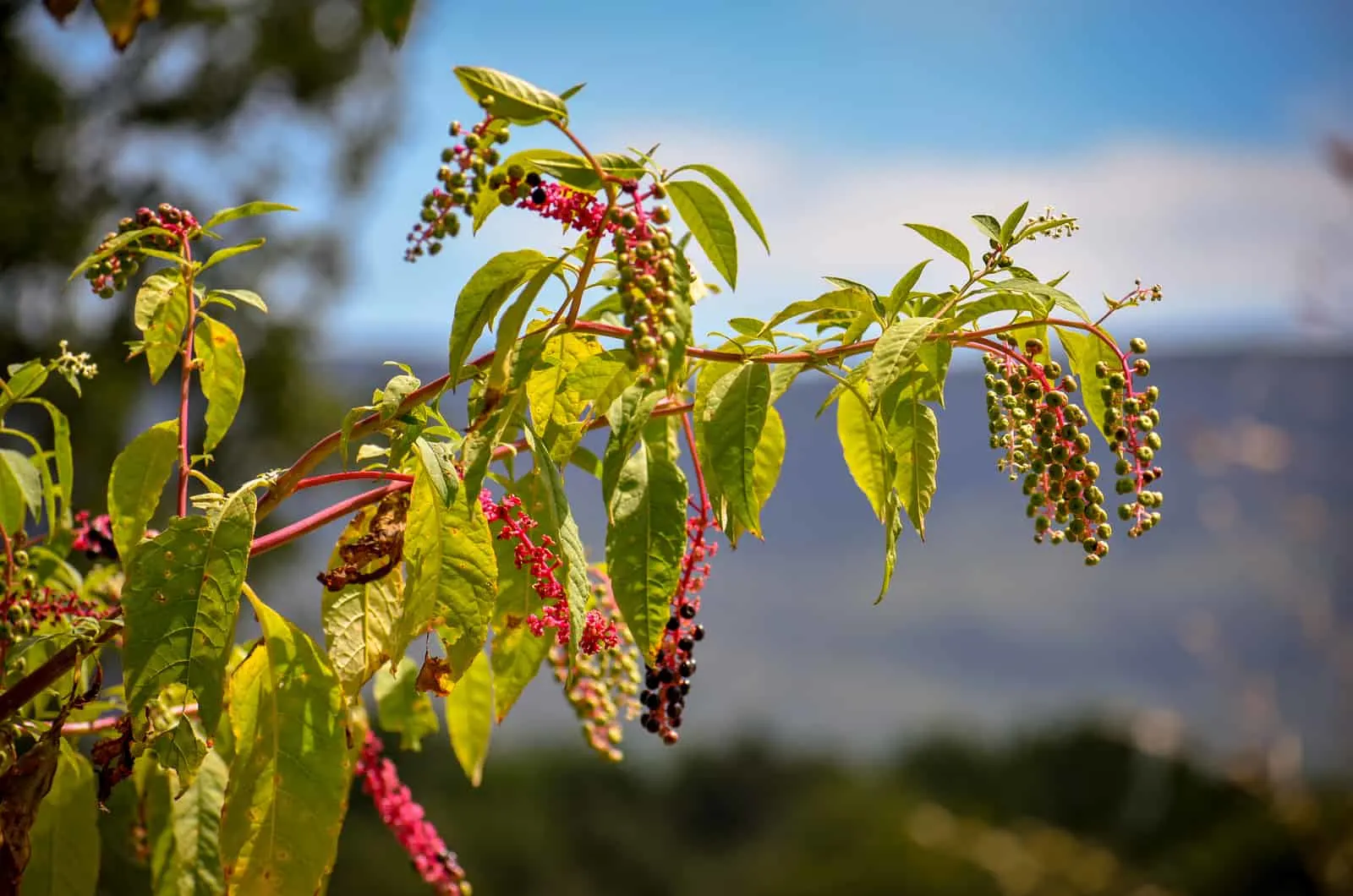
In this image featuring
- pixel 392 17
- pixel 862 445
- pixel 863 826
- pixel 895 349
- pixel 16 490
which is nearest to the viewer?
pixel 392 17

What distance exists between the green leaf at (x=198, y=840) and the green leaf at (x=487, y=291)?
305 mm

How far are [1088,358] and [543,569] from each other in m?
0.25

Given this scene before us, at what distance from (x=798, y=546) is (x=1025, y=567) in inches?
Answer: 45.0

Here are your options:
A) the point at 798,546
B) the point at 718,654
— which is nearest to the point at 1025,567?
the point at 798,546

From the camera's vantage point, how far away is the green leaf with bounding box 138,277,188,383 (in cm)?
62

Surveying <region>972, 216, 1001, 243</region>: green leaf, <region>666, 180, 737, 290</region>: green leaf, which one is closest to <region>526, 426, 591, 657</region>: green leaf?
<region>666, 180, 737, 290</region>: green leaf

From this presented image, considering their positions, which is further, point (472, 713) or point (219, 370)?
point (472, 713)

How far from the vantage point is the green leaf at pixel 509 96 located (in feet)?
1.38

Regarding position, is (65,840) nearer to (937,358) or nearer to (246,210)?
(246,210)

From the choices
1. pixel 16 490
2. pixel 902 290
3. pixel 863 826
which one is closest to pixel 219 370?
pixel 16 490

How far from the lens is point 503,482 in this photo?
0.63 meters

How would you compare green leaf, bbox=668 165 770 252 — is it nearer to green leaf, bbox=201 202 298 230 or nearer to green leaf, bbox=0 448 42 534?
green leaf, bbox=201 202 298 230

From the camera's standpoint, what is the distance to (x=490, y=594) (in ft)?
1.69

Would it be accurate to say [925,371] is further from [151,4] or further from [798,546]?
[798,546]
